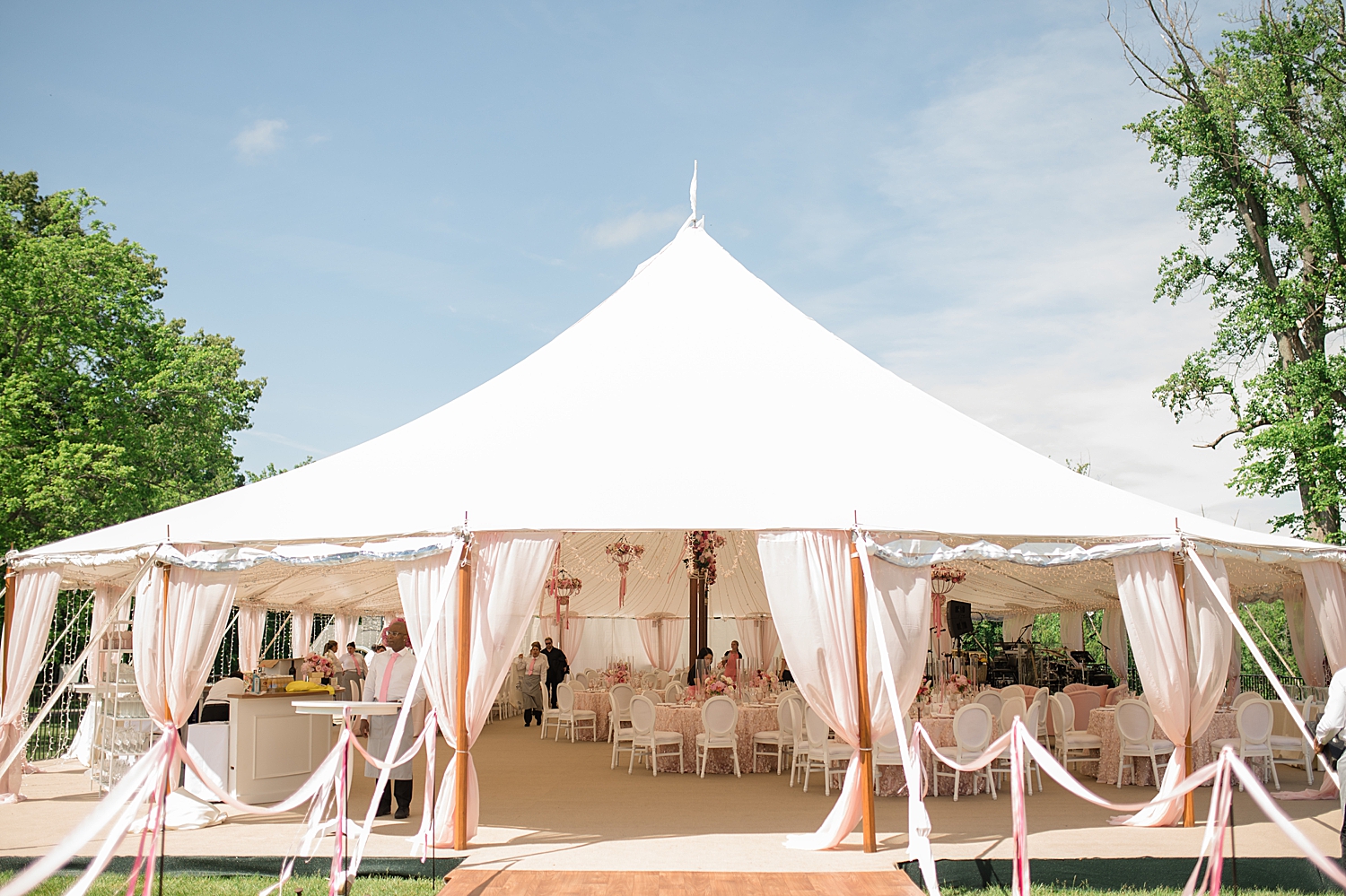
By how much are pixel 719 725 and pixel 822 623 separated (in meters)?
3.36

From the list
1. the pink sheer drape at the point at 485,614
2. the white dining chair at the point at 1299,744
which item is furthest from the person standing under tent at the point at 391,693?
the white dining chair at the point at 1299,744

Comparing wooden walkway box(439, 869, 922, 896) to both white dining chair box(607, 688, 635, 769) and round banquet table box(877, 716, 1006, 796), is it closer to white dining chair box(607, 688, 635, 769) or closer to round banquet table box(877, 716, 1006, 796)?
round banquet table box(877, 716, 1006, 796)

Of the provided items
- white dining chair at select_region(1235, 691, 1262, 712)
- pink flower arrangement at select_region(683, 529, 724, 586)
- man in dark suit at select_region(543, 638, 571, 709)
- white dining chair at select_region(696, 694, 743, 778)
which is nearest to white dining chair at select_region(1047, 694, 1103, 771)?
white dining chair at select_region(1235, 691, 1262, 712)

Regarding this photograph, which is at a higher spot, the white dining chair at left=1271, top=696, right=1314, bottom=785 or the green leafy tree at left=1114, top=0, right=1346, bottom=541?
the green leafy tree at left=1114, top=0, right=1346, bottom=541

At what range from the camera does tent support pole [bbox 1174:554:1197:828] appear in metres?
7.50

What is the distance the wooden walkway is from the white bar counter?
337 centimetres

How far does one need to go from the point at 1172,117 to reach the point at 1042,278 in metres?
6.10

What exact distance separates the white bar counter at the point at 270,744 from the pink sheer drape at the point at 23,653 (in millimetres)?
1928

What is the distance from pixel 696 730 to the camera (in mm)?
10609

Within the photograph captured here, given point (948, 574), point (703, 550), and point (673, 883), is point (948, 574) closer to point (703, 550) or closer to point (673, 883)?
point (703, 550)

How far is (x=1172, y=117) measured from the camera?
17.5m

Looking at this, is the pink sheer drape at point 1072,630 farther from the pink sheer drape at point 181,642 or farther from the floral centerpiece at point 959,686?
the pink sheer drape at point 181,642

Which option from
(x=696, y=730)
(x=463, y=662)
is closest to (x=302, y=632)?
(x=696, y=730)

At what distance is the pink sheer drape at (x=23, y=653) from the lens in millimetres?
9120
